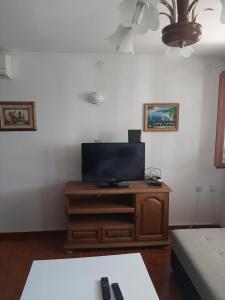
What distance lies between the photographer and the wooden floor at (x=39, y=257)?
1900 millimetres

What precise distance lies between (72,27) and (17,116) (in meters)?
1.27

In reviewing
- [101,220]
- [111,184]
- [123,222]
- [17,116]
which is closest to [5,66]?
[17,116]

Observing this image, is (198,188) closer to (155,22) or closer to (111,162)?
(111,162)

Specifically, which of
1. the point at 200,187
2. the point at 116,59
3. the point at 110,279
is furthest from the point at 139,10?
the point at 200,187

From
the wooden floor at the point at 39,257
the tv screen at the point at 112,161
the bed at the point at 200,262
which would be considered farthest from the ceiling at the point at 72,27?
the wooden floor at the point at 39,257

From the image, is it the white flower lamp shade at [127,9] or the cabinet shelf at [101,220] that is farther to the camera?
the cabinet shelf at [101,220]

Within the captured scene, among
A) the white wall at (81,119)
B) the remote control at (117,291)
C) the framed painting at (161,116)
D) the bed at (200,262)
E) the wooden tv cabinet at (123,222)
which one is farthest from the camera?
the framed painting at (161,116)

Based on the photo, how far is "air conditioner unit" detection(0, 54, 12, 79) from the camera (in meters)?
2.41

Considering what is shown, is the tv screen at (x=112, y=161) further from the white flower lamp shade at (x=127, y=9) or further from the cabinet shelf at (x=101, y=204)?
the white flower lamp shade at (x=127, y=9)

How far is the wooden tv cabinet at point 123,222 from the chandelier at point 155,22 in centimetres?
167

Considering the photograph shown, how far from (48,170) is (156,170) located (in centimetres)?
139

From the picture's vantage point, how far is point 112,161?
2553mm

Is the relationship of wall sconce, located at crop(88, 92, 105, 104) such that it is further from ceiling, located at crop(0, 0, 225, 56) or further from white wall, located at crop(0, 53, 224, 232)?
ceiling, located at crop(0, 0, 225, 56)

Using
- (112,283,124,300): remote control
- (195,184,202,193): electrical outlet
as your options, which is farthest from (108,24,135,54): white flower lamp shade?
(195,184,202,193): electrical outlet
